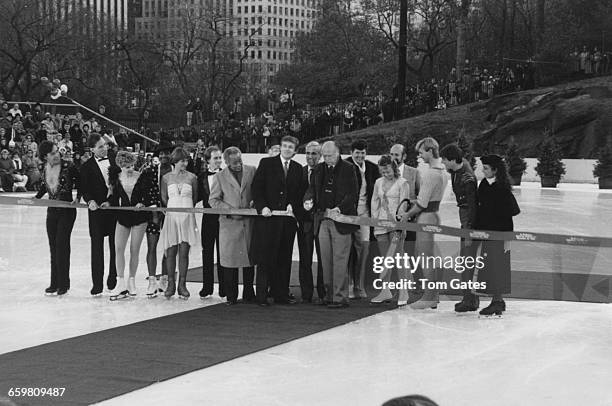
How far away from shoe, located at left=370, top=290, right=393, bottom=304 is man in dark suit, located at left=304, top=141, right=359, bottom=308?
1.58 feet

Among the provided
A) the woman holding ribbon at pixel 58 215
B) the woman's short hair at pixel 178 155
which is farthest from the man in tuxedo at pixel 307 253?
the woman holding ribbon at pixel 58 215

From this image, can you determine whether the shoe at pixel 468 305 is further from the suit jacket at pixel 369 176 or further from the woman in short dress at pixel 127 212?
the woman in short dress at pixel 127 212

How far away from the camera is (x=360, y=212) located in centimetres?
940

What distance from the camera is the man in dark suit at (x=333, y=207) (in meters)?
8.94

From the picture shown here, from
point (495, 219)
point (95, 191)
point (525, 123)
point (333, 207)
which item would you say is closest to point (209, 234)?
point (95, 191)

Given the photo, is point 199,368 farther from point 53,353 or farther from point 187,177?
point 187,177

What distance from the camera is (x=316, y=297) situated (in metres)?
9.48

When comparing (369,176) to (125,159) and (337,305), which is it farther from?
(125,159)

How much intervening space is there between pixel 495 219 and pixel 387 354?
7.51 feet

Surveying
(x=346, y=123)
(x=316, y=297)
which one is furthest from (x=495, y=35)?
(x=316, y=297)

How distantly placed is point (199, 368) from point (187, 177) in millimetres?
3590

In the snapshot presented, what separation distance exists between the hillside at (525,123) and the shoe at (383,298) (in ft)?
82.7

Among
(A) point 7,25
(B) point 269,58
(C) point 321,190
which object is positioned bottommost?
(C) point 321,190

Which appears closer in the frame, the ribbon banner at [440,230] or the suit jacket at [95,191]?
the ribbon banner at [440,230]
